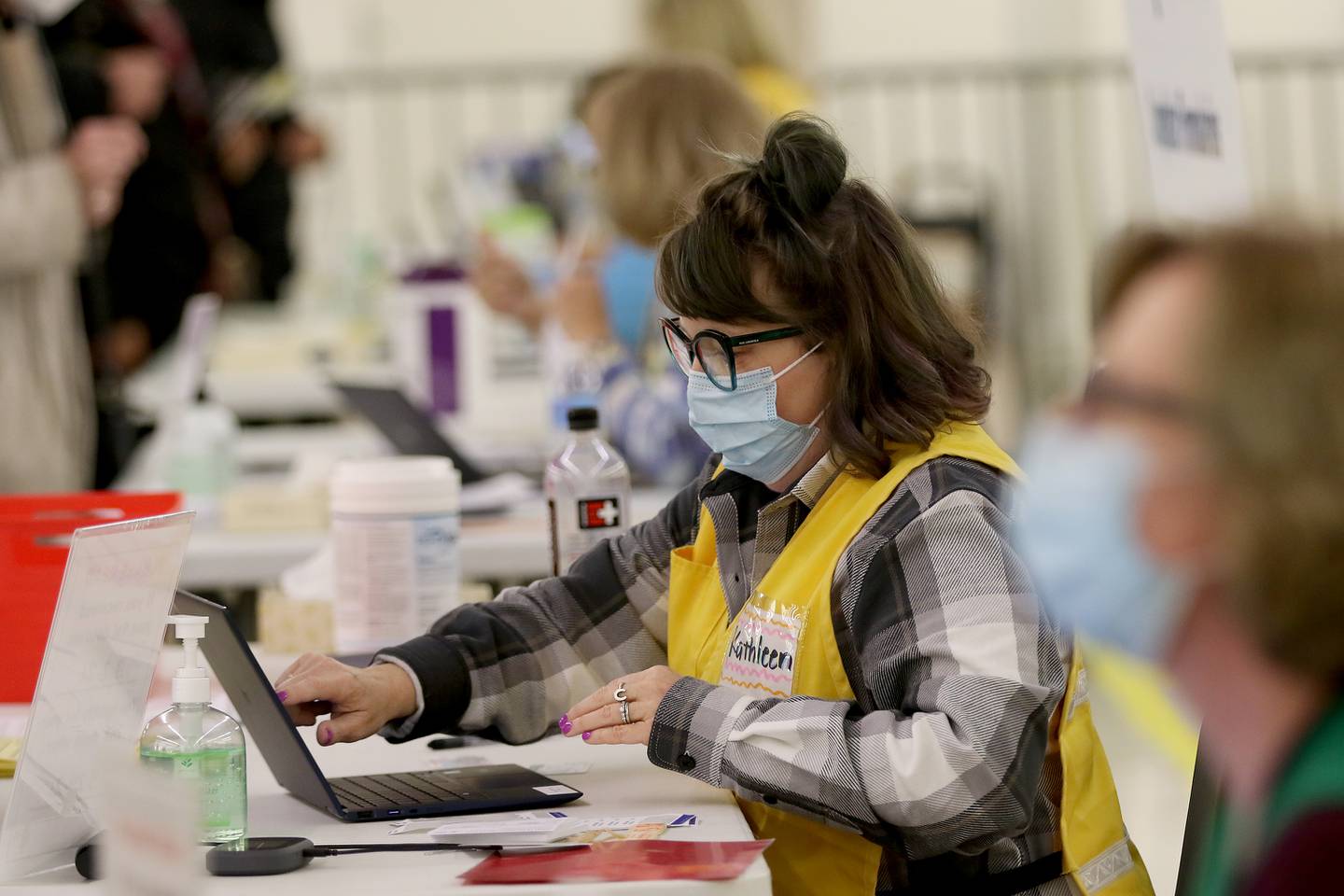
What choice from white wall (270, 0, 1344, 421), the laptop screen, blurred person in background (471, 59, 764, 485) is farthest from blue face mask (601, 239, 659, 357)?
white wall (270, 0, 1344, 421)

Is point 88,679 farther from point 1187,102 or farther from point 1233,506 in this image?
point 1187,102

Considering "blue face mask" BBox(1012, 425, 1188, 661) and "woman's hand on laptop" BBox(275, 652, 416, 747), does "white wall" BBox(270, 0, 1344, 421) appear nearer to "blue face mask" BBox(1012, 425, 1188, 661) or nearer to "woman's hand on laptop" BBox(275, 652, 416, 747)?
"woman's hand on laptop" BBox(275, 652, 416, 747)

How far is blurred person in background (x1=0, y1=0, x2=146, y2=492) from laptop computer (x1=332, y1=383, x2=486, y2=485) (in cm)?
80

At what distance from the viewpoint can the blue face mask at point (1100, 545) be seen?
74 cm

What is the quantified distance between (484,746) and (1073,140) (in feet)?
20.9

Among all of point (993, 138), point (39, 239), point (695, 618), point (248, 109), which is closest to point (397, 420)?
point (39, 239)

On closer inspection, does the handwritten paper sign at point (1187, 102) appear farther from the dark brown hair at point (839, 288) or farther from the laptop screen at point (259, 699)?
the laptop screen at point (259, 699)

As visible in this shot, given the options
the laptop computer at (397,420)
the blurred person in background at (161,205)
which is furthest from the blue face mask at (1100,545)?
the blurred person in background at (161,205)

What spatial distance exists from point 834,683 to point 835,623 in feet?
0.17

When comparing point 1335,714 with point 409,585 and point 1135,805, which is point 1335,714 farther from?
point 1135,805

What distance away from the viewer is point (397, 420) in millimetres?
2914

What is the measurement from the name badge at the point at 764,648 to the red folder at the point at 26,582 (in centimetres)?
52

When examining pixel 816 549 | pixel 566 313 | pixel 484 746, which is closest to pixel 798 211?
pixel 816 549

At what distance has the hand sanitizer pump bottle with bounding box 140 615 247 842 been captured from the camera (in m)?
1.27
